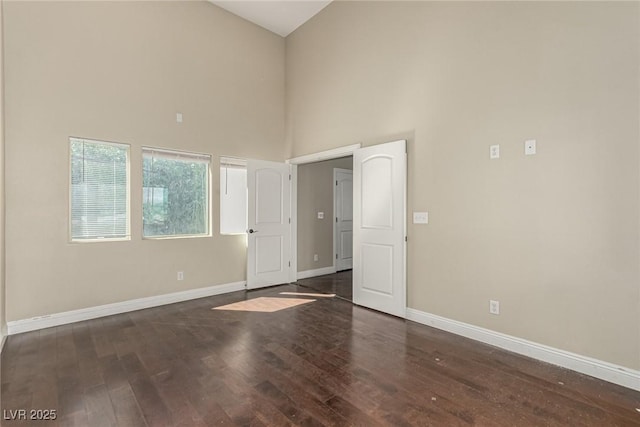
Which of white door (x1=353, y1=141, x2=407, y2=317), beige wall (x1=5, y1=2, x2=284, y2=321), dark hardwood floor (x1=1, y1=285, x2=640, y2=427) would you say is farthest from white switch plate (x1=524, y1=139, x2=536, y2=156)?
beige wall (x1=5, y1=2, x2=284, y2=321)

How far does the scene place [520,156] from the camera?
280cm

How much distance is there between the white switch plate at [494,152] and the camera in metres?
2.94

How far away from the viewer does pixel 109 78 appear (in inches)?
148

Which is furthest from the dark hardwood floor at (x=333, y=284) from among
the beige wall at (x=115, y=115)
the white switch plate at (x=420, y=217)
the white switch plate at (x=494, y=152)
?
the white switch plate at (x=494, y=152)

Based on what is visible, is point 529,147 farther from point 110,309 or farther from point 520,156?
point 110,309

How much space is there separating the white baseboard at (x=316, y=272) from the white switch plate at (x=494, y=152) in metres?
3.82

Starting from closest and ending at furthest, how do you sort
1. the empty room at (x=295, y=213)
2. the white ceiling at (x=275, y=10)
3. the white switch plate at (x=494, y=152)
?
1. the empty room at (x=295, y=213)
2. the white switch plate at (x=494, y=152)
3. the white ceiling at (x=275, y=10)

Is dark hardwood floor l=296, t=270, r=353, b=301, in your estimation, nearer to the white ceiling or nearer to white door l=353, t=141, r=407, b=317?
white door l=353, t=141, r=407, b=317

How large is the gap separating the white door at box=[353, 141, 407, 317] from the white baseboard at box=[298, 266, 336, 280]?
1.68 meters

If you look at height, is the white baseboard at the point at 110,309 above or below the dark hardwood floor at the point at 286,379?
above

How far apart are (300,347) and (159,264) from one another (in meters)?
2.48

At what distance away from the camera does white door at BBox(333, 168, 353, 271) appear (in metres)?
6.36

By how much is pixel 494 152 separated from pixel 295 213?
3425 mm

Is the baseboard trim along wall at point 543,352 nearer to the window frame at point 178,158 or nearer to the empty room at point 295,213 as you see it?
→ the empty room at point 295,213
